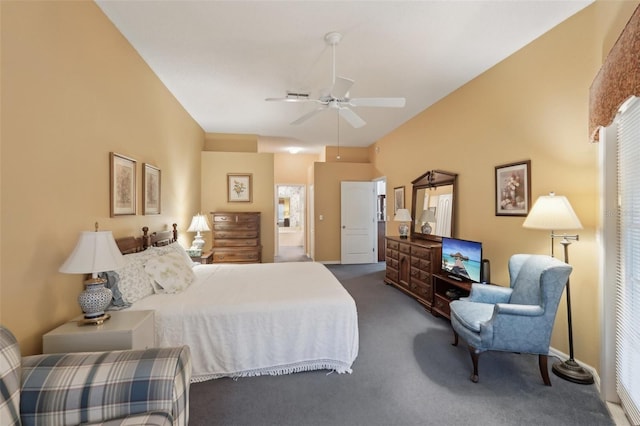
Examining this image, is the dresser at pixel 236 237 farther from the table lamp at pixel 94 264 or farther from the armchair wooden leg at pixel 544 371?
the armchair wooden leg at pixel 544 371

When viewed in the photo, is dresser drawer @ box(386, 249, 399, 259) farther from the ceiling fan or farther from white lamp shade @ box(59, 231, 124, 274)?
white lamp shade @ box(59, 231, 124, 274)

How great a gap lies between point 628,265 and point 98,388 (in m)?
3.14

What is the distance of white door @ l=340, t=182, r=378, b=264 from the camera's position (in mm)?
7047

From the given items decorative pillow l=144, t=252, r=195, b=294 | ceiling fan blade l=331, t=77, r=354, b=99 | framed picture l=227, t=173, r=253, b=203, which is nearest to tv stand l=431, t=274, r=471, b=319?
ceiling fan blade l=331, t=77, r=354, b=99

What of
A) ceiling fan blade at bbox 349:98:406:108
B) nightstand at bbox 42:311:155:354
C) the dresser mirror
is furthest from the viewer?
the dresser mirror

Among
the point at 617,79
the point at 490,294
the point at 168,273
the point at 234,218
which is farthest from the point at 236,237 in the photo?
the point at 617,79

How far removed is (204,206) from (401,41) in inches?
180

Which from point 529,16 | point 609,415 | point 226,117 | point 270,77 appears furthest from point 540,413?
point 226,117

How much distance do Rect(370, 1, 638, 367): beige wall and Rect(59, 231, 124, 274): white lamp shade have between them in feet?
11.6

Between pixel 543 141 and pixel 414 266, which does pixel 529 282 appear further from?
pixel 414 266

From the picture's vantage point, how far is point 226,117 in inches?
199

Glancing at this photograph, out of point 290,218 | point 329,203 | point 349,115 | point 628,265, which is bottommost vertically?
point 628,265

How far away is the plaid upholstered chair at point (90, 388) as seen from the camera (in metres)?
1.21

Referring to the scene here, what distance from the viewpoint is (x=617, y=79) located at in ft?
5.39
